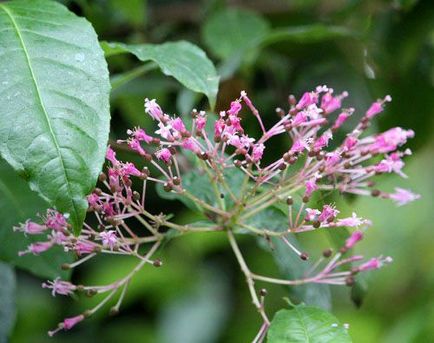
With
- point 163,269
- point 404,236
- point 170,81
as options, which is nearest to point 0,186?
point 170,81

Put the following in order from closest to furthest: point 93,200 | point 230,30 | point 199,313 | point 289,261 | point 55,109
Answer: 1. point 55,109
2. point 93,200
3. point 289,261
4. point 230,30
5. point 199,313

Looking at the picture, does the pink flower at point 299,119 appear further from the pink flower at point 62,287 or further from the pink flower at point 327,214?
the pink flower at point 62,287

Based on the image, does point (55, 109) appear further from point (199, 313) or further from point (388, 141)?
point (199, 313)

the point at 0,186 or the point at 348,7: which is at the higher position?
the point at 348,7

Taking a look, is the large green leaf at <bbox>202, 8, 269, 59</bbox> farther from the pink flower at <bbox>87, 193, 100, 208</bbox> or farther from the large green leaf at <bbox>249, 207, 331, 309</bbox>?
the pink flower at <bbox>87, 193, 100, 208</bbox>

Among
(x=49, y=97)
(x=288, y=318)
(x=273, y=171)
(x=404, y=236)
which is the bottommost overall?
(x=404, y=236)

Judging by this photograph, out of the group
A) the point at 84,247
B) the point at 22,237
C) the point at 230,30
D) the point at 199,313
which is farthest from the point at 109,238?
the point at 199,313

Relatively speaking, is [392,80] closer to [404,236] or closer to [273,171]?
[273,171]
